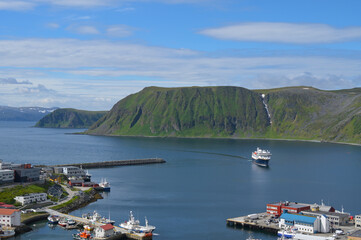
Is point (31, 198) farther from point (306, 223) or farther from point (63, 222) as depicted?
point (306, 223)

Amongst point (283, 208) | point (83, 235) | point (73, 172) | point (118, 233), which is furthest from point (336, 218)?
point (73, 172)

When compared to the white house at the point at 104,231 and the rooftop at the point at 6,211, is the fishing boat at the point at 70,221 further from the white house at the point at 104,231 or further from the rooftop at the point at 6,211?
the rooftop at the point at 6,211

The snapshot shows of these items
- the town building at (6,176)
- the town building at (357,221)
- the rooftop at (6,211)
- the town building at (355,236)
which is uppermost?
the town building at (6,176)

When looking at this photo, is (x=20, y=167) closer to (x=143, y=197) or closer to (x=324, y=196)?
(x=143, y=197)

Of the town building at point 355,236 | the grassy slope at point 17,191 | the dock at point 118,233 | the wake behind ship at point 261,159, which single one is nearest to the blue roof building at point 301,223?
the town building at point 355,236

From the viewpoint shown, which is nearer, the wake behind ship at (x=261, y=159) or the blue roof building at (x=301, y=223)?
the blue roof building at (x=301, y=223)

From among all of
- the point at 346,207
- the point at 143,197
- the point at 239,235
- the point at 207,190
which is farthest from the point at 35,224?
the point at 346,207

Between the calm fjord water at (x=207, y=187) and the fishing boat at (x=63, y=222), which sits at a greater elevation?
the calm fjord water at (x=207, y=187)
